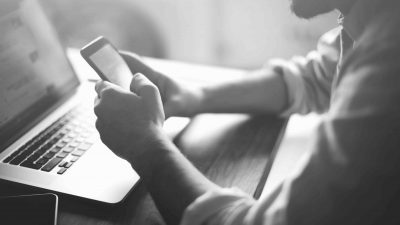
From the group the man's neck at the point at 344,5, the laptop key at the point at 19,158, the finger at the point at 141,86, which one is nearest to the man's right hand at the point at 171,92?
the finger at the point at 141,86

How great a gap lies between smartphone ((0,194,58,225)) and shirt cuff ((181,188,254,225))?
0.60 ft

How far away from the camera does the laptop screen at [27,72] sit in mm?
702

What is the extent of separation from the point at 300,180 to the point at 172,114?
366mm

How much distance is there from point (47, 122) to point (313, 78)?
0.55 metres

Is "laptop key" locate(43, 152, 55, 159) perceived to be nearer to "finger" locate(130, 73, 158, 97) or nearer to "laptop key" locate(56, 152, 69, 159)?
"laptop key" locate(56, 152, 69, 159)

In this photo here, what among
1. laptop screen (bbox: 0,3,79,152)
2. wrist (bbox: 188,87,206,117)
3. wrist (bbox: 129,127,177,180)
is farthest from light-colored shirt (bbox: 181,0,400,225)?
laptop screen (bbox: 0,3,79,152)

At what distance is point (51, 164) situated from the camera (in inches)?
24.6

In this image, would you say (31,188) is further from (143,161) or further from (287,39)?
(287,39)

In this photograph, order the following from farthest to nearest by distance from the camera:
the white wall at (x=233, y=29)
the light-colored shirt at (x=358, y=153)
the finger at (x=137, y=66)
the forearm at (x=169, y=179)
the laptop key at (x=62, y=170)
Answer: the white wall at (x=233, y=29) → the finger at (x=137, y=66) → the laptop key at (x=62, y=170) → the forearm at (x=169, y=179) → the light-colored shirt at (x=358, y=153)

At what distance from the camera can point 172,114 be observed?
755mm

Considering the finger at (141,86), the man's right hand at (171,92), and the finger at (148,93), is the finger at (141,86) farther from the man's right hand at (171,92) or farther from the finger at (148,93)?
the man's right hand at (171,92)

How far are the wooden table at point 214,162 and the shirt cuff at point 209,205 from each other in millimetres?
90

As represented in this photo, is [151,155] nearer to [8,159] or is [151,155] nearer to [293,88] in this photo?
[8,159]

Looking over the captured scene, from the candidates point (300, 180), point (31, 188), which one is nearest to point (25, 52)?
point (31, 188)
